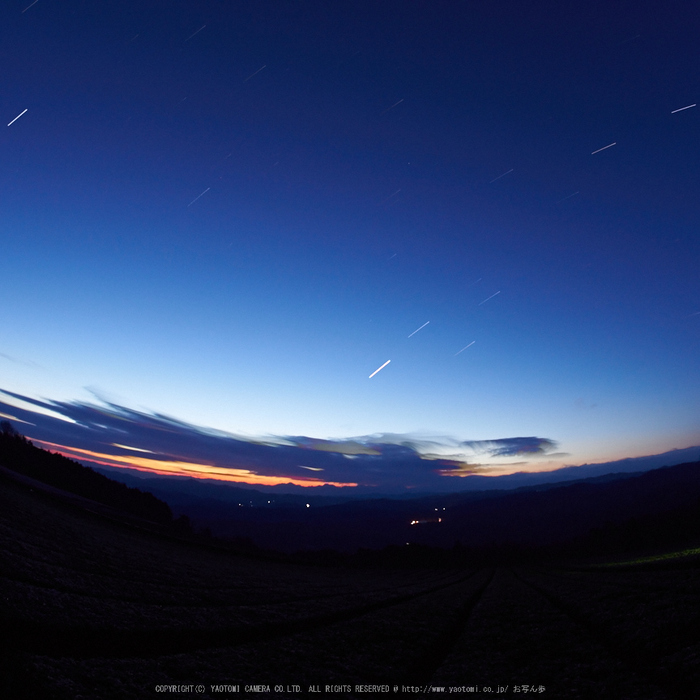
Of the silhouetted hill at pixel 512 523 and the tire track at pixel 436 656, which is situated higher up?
the tire track at pixel 436 656

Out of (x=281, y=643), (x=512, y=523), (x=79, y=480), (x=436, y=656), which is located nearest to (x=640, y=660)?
(x=436, y=656)

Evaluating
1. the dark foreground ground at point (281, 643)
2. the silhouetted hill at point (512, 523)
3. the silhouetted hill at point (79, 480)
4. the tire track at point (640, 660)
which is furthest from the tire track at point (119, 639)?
the silhouetted hill at point (512, 523)

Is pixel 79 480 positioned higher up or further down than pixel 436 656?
further down

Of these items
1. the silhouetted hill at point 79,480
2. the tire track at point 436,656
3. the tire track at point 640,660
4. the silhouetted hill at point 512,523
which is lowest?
the silhouetted hill at point 512,523

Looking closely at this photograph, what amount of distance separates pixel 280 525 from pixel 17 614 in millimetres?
175856

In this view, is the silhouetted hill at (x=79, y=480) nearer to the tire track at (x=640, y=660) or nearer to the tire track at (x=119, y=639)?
the tire track at (x=119, y=639)

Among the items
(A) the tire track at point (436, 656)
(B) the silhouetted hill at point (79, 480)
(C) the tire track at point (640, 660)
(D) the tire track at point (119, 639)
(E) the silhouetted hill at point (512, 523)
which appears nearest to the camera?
(D) the tire track at point (119, 639)

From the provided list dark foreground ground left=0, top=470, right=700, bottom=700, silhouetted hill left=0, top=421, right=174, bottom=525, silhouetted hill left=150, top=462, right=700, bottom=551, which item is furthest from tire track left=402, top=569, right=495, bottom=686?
silhouetted hill left=150, top=462, right=700, bottom=551

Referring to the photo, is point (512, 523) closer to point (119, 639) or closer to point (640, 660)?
point (640, 660)

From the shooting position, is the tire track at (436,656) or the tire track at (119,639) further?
the tire track at (436,656)

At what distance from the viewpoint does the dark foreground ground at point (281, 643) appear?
2137 millimetres

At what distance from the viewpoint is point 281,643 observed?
3232mm

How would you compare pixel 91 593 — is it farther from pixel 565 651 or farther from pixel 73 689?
pixel 565 651

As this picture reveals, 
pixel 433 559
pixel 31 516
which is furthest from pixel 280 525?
pixel 31 516
